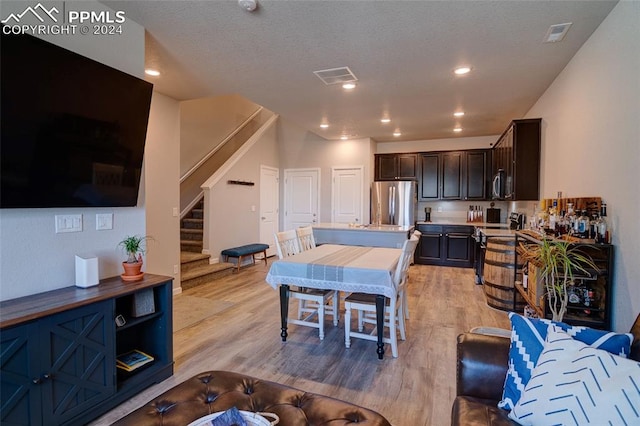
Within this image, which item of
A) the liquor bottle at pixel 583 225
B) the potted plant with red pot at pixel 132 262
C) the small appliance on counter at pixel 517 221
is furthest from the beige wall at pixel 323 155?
the potted plant with red pot at pixel 132 262

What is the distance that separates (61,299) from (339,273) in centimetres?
183

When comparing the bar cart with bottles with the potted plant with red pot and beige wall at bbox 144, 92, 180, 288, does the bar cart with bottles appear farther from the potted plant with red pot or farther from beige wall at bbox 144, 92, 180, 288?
beige wall at bbox 144, 92, 180, 288

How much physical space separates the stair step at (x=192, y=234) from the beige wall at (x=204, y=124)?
1236mm

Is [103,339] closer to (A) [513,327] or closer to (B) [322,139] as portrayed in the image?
(A) [513,327]

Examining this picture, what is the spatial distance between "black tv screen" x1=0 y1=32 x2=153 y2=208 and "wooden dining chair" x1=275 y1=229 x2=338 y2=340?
1.49 meters

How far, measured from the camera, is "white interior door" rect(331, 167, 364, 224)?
700cm

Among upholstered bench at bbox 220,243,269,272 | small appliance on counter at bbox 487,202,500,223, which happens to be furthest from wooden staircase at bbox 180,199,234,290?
small appliance on counter at bbox 487,202,500,223

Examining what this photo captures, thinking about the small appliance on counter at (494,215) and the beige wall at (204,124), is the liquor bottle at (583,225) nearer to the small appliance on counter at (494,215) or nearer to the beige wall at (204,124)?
the small appliance on counter at (494,215)

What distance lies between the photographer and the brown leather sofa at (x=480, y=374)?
131 centimetres

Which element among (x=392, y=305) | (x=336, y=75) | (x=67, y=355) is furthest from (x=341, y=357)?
(x=336, y=75)

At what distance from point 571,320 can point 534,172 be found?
2.25m

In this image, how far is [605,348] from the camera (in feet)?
3.94

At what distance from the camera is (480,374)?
140 cm

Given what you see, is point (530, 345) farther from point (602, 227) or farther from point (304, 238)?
point (304, 238)
